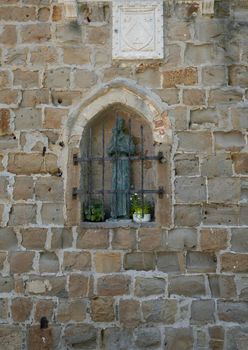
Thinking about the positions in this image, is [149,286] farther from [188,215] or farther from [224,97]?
[224,97]

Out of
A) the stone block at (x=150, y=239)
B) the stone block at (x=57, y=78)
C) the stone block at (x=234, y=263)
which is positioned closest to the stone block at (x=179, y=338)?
the stone block at (x=234, y=263)

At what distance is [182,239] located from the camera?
13.0ft

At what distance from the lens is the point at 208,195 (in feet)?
13.2

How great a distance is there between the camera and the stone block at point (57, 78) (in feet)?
13.9

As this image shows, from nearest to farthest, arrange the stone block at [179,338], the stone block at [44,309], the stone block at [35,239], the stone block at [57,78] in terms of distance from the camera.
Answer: the stone block at [179,338] < the stone block at [44,309] < the stone block at [35,239] < the stone block at [57,78]

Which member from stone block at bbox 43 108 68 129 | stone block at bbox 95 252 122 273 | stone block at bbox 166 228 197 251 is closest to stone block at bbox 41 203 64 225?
stone block at bbox 95 252 122 273

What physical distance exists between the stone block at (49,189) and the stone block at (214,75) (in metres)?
1.76

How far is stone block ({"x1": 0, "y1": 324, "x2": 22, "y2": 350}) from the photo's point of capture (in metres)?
3.89

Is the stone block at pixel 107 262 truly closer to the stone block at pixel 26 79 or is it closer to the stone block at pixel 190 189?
→ the stone block at pixel 190 189

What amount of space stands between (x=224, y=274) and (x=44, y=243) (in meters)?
1.73

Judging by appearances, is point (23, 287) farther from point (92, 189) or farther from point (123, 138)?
point (123, 138)

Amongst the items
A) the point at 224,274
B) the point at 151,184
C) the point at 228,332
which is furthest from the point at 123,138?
the point at 228,332

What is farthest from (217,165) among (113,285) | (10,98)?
(10,98)

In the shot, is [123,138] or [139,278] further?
[123,138]
